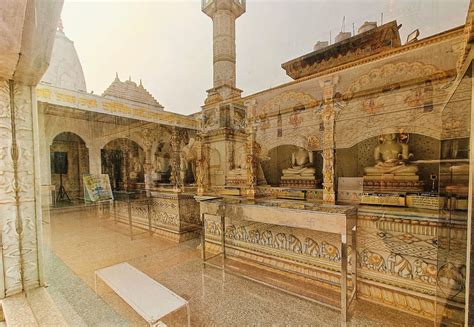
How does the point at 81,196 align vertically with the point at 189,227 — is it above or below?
above

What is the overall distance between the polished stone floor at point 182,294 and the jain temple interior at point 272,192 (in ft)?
0.07

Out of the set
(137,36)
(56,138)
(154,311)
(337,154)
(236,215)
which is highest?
(137,36)

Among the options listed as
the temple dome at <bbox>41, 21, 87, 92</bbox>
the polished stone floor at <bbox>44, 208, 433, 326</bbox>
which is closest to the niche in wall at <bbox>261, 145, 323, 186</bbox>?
the polished stone floor at <bbox>44, 208, 433, 326</bbox>

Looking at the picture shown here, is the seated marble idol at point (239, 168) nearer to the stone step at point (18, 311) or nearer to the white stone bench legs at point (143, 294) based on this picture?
the white stone bench legs at point (143, 294)

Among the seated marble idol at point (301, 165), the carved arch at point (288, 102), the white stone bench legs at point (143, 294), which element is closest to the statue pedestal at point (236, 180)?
the seated marble idol at point (301, 165)

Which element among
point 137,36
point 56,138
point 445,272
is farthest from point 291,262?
point 56,138

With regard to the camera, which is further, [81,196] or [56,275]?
[81,196]

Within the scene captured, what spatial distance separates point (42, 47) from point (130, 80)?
2561 millimetres

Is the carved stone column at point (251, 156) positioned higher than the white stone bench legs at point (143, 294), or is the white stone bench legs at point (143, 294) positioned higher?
the carved stone column at point (251, 156)

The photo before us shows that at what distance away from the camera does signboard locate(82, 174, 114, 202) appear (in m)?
4.02

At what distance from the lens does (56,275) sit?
2.71m

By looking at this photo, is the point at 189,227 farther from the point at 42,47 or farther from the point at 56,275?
the point at 42,47

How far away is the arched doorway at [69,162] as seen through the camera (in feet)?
11.3

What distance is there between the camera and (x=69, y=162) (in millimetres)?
3928
